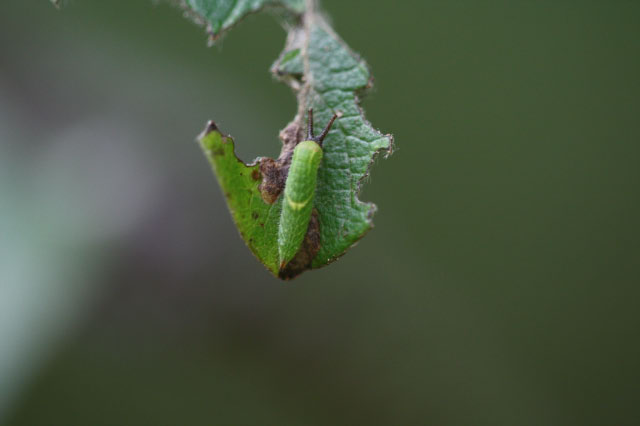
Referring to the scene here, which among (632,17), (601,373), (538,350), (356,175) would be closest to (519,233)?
(538,350)

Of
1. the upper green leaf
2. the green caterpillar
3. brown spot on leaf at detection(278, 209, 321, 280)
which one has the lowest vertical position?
brown spot on leaf at detection(278, 209, 321, 280)

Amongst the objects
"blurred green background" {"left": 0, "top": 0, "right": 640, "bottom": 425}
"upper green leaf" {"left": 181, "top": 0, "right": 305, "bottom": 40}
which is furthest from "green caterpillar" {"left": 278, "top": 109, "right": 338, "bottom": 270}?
"blurred green background" {"left": 0, "top": 0, "right": 640, "bottom": 425}

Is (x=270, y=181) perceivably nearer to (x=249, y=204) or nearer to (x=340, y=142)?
(x=249, y=204)

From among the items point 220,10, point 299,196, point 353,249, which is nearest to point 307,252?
point 299,196

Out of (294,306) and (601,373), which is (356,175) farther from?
(601,373)

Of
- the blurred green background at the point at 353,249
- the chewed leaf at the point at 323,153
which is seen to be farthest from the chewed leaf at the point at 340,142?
the blurred green background at the point at 353,249

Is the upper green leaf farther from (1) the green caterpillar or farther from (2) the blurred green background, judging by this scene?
(2) the blurred green background
